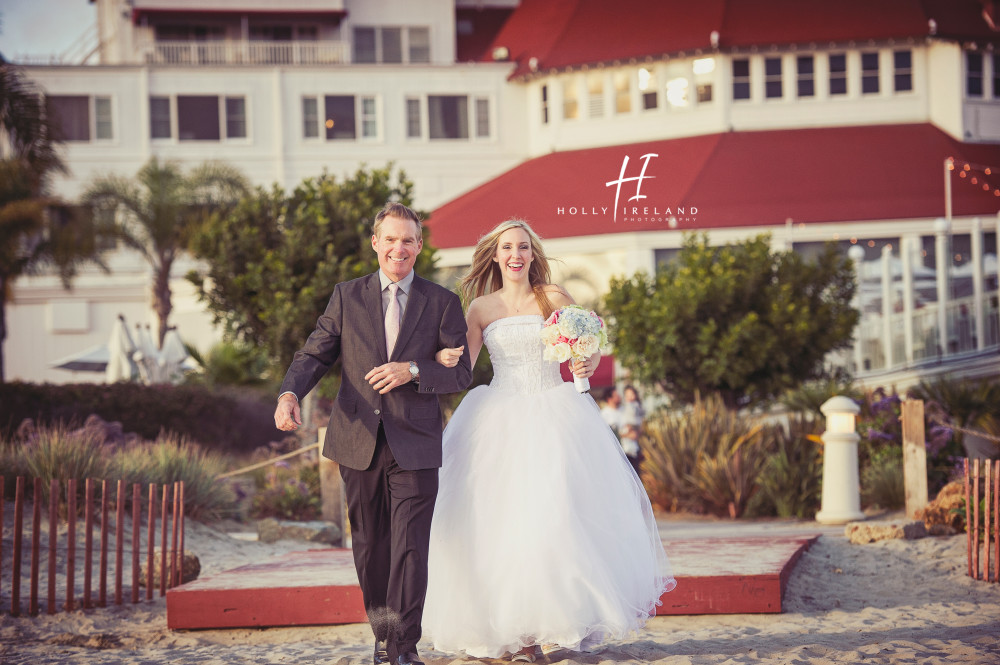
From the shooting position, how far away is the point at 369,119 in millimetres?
33875

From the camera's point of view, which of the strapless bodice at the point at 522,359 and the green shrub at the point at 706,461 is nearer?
the strapless bodice at the point at 522,359

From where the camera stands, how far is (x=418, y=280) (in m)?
5.41

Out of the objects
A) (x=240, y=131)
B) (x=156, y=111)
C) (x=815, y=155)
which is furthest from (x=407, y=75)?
(x=815, y=155)

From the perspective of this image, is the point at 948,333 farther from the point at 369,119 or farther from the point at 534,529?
the point at 369,119

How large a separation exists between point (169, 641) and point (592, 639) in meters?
2.72

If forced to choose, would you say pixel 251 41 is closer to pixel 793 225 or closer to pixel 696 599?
pixel 793 225

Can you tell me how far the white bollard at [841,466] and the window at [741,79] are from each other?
18640mm

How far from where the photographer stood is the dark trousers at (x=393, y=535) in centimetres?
508

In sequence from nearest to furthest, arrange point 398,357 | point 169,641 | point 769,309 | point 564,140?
point 398,357, point 169,641, point 769,309, point 564,140

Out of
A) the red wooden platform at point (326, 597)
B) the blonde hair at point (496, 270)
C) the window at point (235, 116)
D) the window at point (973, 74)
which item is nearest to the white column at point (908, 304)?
the window at point (973, 74)

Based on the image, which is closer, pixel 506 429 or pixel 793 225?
pixel 506 429

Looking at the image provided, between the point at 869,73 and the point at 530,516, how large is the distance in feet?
84.4

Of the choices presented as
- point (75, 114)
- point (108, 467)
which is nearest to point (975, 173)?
point (108, 467)

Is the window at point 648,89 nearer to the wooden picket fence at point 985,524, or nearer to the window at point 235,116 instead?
the window at point 235,116
